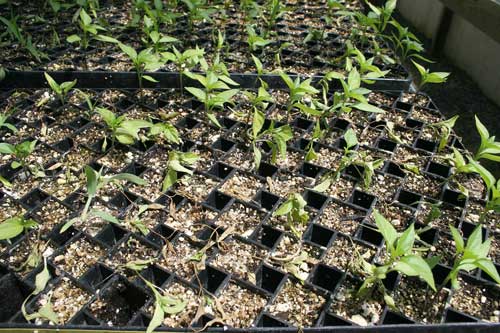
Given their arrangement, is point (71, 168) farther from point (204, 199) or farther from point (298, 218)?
point (298, 218)

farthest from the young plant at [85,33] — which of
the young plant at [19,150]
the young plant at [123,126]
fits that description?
the young plant at [19,150]

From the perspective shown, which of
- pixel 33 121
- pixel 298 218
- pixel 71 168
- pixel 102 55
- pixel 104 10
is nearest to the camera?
pixel 298 218

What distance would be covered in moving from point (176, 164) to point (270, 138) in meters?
0.38

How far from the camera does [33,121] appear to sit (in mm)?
1524

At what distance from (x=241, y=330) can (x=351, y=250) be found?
371 mm

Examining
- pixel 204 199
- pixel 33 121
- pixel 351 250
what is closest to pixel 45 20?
pixel 33 121

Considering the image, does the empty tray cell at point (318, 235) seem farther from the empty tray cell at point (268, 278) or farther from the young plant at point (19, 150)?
the young plant at point (19, 150)

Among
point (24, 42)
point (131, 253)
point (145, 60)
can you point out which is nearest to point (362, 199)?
point (131, 253)

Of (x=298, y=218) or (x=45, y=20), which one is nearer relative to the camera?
(x=298, y=218)

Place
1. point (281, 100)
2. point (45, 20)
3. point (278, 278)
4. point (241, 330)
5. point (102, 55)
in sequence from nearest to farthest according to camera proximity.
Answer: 1. point (241, 330)
2. point (278, 278)
3. point (281, 100)
4. point (102, 55)
5. point (45, 20)

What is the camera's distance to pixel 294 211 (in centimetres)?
116

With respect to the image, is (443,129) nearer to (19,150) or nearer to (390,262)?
(390,262)

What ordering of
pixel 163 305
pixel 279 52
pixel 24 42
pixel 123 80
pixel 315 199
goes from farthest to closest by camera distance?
pixel 279 52
pixel 24 42
pixel 123 80
pixel 315 199
pixel 163 305

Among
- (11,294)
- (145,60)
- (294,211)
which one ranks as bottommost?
(11,294)
